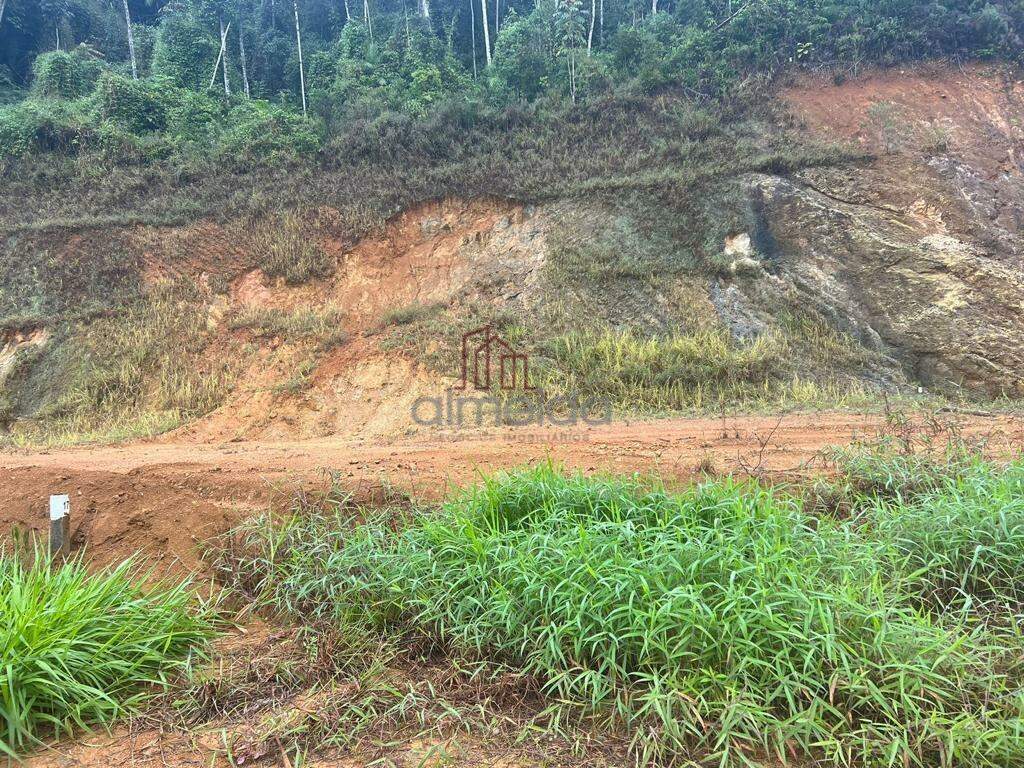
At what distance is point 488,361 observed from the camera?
30.9ft

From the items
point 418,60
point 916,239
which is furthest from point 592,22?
point 916,239

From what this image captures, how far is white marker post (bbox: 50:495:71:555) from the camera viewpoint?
3719 mm

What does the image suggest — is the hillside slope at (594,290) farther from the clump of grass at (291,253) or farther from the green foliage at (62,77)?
the green foliage at (62,77)

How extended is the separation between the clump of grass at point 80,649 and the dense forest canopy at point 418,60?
12.9 meters

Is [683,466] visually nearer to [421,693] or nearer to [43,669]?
[421,693]

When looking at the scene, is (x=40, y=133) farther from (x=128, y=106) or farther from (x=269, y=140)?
(x=269, y=140)

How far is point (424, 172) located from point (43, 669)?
1180cm

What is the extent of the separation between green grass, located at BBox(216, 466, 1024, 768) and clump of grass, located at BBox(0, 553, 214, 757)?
21.7 inches

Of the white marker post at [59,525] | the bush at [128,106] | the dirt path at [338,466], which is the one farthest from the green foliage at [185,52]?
the white marker post at [59,525]

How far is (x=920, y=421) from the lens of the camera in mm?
6020

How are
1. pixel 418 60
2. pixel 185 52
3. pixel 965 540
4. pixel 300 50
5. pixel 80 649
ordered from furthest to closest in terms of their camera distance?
pixel 300 50 → pixel 185 52 → pixel 418 60 → pixel 965 540 → pixel 80 649

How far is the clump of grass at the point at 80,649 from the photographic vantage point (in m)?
2.34

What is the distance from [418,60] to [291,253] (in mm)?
8639

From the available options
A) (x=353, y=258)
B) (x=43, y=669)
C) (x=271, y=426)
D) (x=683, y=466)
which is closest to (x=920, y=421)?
(x=683, y=466)
